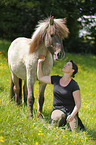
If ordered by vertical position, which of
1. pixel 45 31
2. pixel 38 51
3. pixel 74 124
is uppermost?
pixel 45 31

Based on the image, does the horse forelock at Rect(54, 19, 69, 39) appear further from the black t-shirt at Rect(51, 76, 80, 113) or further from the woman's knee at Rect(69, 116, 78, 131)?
the woman's knee at Rect(69, 116, 78, 131)

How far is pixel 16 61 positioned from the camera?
15.6 feet

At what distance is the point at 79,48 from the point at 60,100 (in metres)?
15.4

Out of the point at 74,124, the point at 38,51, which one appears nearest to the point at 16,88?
the point at 38,51

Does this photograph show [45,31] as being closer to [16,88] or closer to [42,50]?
[42,50]

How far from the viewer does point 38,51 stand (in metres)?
4.20

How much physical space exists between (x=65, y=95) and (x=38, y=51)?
3.60ft

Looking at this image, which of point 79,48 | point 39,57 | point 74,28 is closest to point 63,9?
point 74,28

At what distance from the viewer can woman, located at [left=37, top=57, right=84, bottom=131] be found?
3.85 meters

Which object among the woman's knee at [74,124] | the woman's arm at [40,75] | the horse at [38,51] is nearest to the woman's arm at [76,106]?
the woman's knee at [74,124]

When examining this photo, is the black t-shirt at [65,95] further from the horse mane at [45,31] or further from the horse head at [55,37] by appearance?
the horse mane at [45,31]

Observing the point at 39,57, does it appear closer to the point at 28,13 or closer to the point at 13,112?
the point at 13,112

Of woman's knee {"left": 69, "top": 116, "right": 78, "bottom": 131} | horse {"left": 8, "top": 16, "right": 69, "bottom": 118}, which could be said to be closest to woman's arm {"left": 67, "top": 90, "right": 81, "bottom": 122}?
woman's knee {"left": 69, "top": 116, "right": 78, "bottom": 131}

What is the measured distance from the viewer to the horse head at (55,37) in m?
3.70
